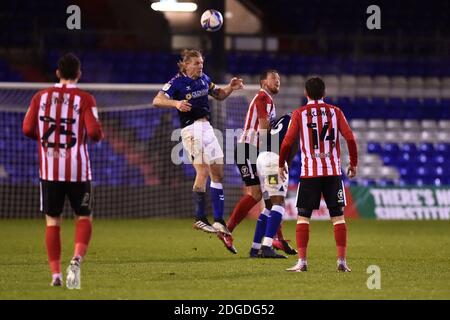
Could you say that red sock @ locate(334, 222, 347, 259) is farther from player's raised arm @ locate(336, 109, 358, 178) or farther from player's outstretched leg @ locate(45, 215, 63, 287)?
player's outstretched leg @ locate(45, 215, 63, 287)

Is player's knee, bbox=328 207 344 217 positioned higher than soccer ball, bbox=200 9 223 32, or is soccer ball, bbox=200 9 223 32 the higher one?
soccer ball, bbox=200 9 223 32

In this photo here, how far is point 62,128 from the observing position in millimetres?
7543

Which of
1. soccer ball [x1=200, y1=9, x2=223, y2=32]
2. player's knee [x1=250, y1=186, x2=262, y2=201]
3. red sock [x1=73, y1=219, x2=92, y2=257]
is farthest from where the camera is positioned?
soccer ball [x1=200, y1=9, x2=223, y2=32]

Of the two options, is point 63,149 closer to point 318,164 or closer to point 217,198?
point 318,164

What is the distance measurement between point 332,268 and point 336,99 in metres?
14.4

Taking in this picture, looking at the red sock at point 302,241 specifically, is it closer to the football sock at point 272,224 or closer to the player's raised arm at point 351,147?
the player's raised arm at point 351,147

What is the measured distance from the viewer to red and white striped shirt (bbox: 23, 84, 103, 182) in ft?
24.7

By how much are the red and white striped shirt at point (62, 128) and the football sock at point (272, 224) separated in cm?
329

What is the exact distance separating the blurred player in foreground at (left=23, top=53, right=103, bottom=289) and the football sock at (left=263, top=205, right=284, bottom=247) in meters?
3.22

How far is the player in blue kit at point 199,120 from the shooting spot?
10812 millimetres

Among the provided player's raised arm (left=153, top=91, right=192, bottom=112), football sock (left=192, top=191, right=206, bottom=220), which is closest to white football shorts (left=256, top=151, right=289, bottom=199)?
football sock (left=192, top=191, right=206, bottom=220)

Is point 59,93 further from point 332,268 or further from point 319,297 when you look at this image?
point 332,268
